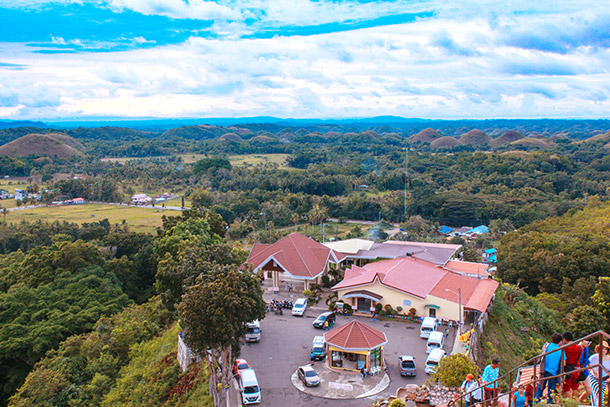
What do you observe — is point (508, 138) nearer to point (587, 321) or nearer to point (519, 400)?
point (587, 321)

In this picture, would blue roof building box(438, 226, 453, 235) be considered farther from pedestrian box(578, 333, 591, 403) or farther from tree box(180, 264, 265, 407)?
pedestrian box(578, 333, 591, 403)

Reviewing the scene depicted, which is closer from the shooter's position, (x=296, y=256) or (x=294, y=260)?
(x=294, y=260)

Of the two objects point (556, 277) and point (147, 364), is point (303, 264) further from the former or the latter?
point (556, 277)

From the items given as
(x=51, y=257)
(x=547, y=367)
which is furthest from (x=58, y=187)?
(x=547, y=367)

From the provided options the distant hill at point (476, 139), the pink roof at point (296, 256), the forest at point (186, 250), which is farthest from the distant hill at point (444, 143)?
the pink roof at point (296, 256)

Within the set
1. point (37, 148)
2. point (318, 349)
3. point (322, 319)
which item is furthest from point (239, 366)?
point (37, 148)

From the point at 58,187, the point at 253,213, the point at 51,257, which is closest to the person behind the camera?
the point at 51,257

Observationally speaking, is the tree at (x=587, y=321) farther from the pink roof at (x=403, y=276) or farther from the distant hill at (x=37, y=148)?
the distant hill at (x=37, y=148)
